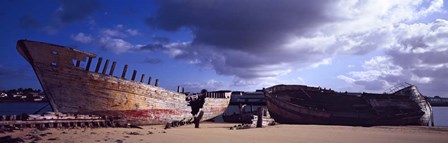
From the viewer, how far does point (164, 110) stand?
17.6m

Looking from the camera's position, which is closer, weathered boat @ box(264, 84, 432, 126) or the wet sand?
the wet sand

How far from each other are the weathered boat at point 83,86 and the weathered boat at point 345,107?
11.0m

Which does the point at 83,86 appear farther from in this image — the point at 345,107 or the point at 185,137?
the point at 345,107

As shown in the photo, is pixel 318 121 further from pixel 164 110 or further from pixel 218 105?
pixel 164 110

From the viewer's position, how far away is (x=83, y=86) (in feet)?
46.4

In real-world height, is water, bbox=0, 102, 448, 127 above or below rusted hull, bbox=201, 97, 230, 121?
below

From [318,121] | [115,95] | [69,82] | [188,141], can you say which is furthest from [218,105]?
[188,141]

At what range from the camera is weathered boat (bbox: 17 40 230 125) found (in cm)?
1368

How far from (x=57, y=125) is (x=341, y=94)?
2204 centimetres

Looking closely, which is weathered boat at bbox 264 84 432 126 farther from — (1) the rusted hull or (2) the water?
(2) the water

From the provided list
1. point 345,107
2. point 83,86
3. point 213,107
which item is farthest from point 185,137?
point 345,107

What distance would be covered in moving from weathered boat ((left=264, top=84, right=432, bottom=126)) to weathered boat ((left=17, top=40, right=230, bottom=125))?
11016 millimetres

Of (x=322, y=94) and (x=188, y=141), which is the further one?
(x=322, y=94)

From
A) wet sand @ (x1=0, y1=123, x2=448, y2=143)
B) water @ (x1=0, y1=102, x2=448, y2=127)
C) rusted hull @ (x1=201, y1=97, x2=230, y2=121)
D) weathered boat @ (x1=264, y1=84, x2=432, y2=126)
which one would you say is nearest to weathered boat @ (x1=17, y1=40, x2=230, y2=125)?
water @ (x1=0, y1=102, x2=448, y2=127)
